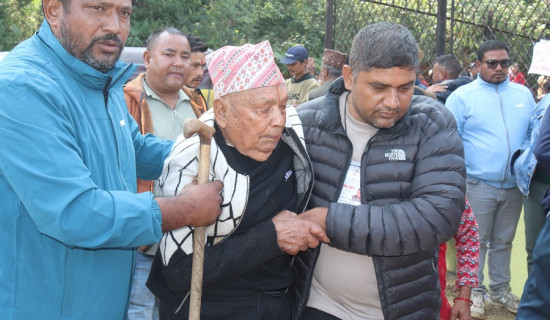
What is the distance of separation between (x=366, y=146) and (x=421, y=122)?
0.88 feet

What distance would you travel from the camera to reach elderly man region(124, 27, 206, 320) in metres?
3.78


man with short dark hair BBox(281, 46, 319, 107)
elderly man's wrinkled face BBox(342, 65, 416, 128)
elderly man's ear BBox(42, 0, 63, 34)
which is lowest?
man with short dark hair BBox(281, 46, 319, 107)

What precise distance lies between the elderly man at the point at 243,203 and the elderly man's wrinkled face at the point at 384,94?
35 centimetres

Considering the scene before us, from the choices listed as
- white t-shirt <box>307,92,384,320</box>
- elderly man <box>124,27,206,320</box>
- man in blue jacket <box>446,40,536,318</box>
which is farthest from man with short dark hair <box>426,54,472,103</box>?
white t-shirt <box>307,92,384,320</box>

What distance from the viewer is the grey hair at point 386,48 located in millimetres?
2439

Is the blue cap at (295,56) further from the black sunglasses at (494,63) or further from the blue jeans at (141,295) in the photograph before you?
the blue jeans at (141,295)

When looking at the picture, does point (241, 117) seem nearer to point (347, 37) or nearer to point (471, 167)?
point (471, 167)

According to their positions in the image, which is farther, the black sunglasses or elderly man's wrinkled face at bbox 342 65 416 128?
the black sunglasses

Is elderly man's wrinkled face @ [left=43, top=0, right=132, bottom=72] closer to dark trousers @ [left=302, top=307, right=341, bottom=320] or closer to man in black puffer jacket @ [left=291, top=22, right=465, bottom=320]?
man in black puffer jacket @ [left=291, top=22, right=465, bottom=320]

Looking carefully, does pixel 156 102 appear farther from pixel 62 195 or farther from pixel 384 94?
pixel 62 195

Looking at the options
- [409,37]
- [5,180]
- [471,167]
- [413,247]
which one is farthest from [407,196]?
[471,167]

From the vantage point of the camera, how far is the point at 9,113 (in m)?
1.83

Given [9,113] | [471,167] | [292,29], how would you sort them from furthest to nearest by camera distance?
[292,29], [471,167], [9,113]

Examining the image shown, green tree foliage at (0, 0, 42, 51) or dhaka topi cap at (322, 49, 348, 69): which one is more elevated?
dhaka topi cap at (322, 49, 348, 69)
